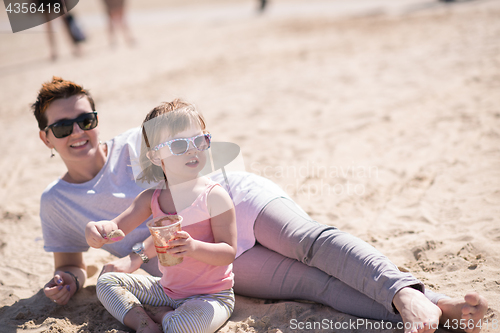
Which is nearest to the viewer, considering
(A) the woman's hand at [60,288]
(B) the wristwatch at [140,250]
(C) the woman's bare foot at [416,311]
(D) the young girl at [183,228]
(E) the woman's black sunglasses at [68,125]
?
(C) the woman's bare foot at [416,311]

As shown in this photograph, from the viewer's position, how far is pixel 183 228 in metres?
2.20

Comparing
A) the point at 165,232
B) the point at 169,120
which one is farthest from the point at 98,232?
the point at 169,120

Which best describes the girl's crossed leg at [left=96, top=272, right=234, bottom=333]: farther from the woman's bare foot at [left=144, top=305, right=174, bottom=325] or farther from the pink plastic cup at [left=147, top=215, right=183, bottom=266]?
the pink plastic cup at [left=147, top=215, right=183, bottom=266]

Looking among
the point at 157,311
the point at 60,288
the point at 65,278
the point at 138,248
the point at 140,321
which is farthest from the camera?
the point at 65,278

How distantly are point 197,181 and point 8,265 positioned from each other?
2.07 m

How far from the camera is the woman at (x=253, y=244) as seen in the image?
2.03 m

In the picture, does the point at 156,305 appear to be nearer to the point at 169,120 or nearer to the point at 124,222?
the point at 124,222

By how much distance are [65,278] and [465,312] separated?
7.62 feet

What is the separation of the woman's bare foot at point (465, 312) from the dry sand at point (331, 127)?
0.25 m

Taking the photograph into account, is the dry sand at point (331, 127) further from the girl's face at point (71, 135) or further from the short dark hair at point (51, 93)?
the short dark hair at point (51, 93)

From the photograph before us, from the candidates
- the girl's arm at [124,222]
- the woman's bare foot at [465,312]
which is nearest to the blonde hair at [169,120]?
the girl's arm at [124,222]

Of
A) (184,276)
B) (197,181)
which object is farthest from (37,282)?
(197,181)

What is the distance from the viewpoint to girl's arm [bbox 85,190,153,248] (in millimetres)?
2104

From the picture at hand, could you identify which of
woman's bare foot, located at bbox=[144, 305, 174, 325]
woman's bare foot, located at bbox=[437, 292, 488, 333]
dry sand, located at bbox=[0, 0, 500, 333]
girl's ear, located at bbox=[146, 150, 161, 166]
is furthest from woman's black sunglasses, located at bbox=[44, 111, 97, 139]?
woman's bare foot, located at bbox=[437, 292, 488, 333]
